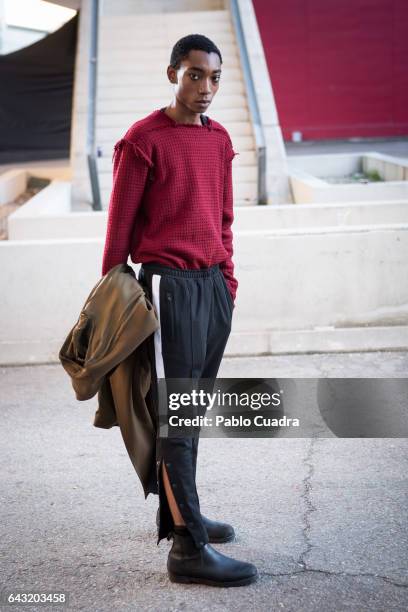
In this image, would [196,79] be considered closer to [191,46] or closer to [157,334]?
[191,46]

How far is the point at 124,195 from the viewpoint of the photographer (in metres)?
2.86

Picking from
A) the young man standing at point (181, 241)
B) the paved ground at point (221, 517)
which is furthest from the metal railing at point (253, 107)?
the young man standing at point (181, 241)

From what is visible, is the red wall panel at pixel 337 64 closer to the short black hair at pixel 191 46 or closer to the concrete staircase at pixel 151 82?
the concrete staircase at pixel 151 82

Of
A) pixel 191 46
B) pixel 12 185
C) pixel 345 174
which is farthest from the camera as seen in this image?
pixel 345 174

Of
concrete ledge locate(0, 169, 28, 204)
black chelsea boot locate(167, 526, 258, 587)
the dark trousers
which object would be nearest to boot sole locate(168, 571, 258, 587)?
black chelsea boot locate(167, 526, 258, 587)

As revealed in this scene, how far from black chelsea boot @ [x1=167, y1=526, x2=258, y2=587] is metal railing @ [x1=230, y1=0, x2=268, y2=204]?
8311mm

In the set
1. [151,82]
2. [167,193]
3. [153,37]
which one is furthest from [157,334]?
[153,37]

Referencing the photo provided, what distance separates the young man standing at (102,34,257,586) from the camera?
112 inches

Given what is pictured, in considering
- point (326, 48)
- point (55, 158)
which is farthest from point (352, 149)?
Answer: point (55, 158)

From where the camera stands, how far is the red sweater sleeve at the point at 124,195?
2830 mm

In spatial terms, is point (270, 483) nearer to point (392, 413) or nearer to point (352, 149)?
point (392, 413)

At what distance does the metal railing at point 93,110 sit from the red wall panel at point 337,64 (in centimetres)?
809

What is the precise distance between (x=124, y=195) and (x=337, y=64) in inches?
739

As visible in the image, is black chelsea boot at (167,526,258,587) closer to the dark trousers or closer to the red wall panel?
the dark trousers
